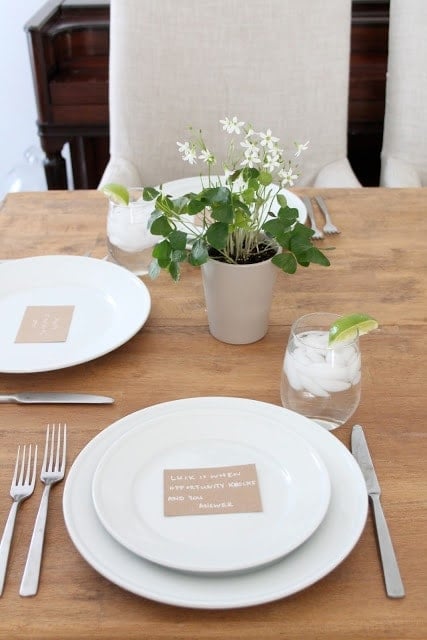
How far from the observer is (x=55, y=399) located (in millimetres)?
837

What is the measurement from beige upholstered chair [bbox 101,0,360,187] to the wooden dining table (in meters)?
0.39

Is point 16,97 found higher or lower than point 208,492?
lower

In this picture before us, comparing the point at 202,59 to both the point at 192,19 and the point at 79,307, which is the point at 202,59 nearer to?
the point at 192,19

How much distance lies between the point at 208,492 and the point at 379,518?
164 mm

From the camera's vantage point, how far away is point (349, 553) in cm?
62

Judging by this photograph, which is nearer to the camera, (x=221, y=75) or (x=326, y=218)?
(x=326, y=218)

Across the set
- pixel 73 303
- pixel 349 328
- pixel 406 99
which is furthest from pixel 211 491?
pixel 406 99

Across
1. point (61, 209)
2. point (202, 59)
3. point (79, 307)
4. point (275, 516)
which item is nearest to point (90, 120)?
point (202, 59)

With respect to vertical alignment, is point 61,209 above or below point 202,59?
below

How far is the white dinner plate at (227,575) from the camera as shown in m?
0.58

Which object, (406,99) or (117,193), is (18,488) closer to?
(117,193)

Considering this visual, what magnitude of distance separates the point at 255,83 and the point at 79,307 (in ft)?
2.95

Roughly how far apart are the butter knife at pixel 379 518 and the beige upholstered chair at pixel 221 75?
1.04 metres

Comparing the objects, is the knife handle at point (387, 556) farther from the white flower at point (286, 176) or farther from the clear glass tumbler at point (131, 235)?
the clear glass tumbler at point (131, 235)
